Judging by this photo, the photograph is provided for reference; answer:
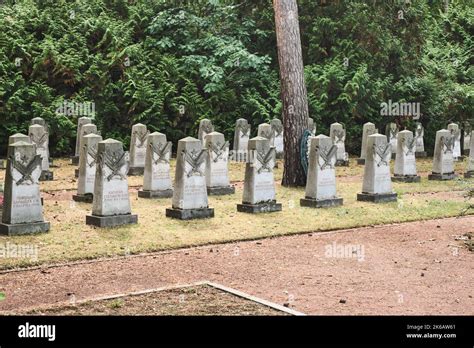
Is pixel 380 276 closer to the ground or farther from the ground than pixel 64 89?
closer to the ground

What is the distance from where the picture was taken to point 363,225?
15.1 meters

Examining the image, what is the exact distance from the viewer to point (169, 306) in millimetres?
9031

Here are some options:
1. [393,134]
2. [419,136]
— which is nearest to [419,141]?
[419,136]

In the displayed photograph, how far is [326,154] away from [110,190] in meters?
4.94

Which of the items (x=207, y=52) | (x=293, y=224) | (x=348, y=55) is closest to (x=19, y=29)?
(x=207, y=52)

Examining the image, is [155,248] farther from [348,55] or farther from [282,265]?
[348,55]

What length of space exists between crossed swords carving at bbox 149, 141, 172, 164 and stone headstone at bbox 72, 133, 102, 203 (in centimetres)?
135

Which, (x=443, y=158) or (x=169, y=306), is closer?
(x=169, y=306)

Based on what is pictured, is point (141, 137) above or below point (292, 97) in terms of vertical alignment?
below

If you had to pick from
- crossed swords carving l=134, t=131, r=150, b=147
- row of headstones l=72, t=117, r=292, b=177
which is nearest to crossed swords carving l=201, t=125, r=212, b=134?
row of headstones l=72, t=117, r=292, b=177

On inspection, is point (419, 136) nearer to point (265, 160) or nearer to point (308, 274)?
point (265, 160)

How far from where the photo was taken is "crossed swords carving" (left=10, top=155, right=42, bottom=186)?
1301 centimetres

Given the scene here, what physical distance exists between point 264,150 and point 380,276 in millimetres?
5544

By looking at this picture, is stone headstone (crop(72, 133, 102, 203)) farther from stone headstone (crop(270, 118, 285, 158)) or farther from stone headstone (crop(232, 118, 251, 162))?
stone headstone (crop(270, 118, 285, 158))
